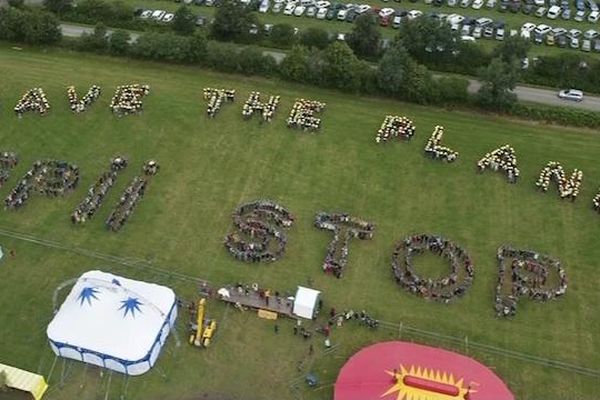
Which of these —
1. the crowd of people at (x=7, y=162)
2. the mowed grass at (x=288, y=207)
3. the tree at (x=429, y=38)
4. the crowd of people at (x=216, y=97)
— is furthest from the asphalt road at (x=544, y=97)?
the crowd of people at (x=7, y=162)

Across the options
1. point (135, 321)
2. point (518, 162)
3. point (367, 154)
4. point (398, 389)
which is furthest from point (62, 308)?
point (518, 162)

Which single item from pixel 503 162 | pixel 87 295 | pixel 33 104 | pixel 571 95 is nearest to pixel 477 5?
pixel 571 95

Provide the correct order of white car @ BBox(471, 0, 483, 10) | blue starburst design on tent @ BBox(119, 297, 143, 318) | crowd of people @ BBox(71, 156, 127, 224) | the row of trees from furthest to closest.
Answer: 1. white car @ BBox(471, 0, 483, 10)
2. the row of trees
3. crowd of people @ BBox(71, 156, 127, 224)
4. blue starburst design on tent @ BBox(119, 297, 143, 318)

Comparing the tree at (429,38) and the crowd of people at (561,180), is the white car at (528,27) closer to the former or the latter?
the tree at (429,38)

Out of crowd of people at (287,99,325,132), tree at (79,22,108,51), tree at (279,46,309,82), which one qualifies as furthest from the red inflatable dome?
tree at (79,22,108,51)

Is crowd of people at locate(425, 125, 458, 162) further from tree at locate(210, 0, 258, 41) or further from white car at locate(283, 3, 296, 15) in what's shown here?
white car at locate(283, 3, 296, 15)

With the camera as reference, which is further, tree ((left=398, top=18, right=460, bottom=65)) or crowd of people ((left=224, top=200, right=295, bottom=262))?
tree ((left=398, top=18, right=460, bottom=65))

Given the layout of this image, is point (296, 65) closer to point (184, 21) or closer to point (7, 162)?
point (184, 21)
